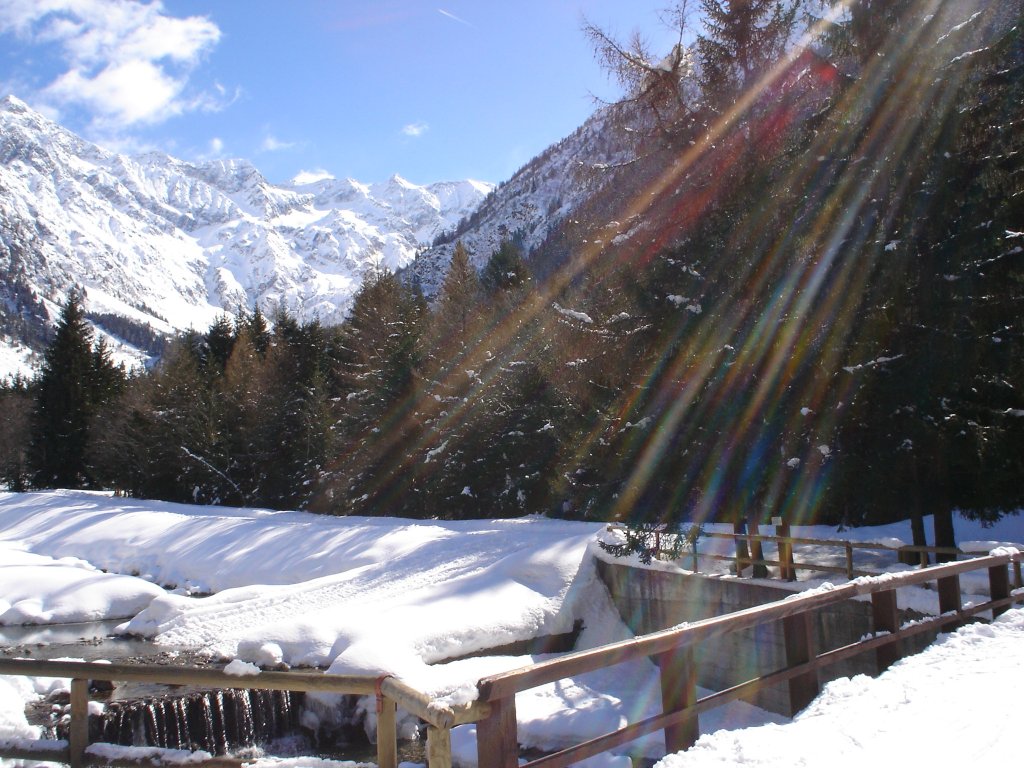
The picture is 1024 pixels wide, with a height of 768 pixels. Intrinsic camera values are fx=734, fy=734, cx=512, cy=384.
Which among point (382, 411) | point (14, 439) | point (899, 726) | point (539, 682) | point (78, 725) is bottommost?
point (899, 726)

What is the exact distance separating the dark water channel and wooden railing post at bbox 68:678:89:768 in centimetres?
625

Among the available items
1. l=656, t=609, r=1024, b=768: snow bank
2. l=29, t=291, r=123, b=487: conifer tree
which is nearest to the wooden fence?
l=656, t=609, r=1024, b=768: snow bank

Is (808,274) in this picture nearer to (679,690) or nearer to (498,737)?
(679,690)

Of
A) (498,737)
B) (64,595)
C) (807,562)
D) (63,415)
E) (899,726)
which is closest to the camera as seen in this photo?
(498,737)

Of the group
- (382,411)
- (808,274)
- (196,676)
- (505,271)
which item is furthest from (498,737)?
(505,271)

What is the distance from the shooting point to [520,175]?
16900 centimetres

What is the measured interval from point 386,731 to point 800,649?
2.88 metres

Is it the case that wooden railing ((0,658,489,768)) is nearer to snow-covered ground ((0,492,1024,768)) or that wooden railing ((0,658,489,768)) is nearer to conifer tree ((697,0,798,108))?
snow-covered ground ((0,492,1024,768))

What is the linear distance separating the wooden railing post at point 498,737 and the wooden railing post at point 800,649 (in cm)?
245

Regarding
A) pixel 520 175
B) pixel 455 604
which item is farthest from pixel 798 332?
pixel 520 175

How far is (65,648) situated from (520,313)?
17.3m

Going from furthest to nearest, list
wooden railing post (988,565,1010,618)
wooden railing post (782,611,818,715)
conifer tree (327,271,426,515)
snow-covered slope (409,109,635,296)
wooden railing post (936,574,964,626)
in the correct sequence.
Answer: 1. snow-covered slope (409,109,635,296)
2. conifer tree (327,271,426,515)
3. wooden railing post (988,565,1010,618)
4. wooden railing post (936,574,964,626)
5. wooden railing post (782,611,818,715)

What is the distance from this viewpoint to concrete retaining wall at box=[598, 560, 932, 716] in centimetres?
1028

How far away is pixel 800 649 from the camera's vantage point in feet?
16.1
